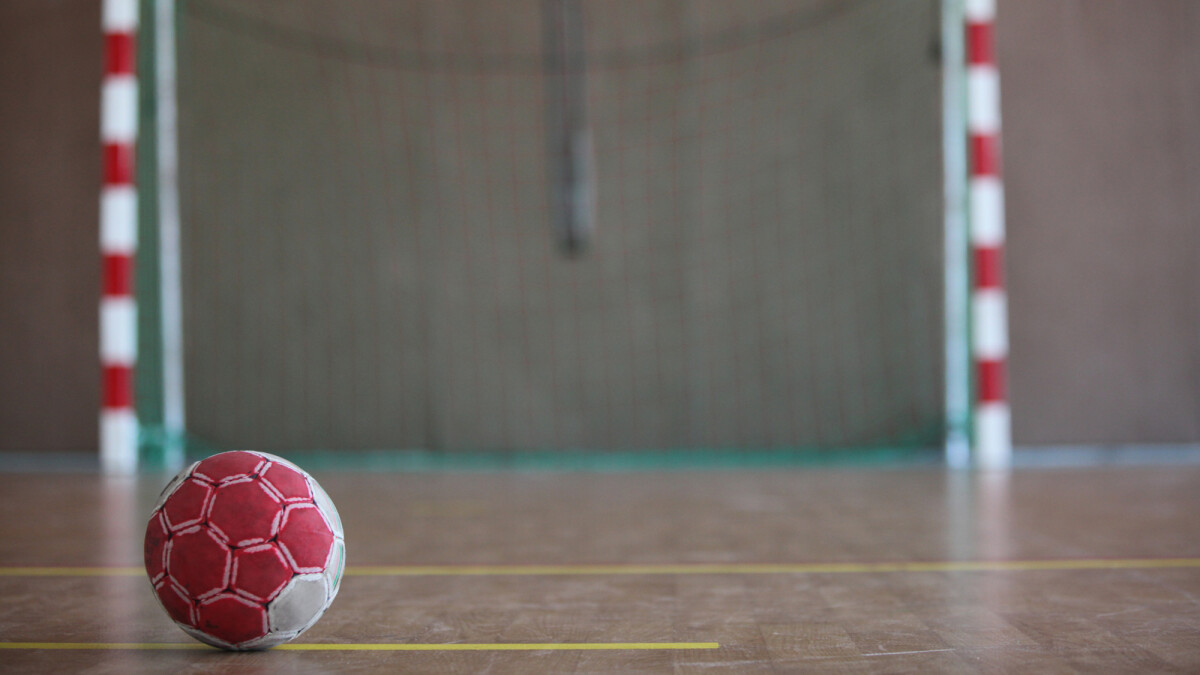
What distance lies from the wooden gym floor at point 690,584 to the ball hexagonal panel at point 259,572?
0.44 feet

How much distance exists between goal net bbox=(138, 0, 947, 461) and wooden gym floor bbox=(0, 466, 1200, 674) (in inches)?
62.9

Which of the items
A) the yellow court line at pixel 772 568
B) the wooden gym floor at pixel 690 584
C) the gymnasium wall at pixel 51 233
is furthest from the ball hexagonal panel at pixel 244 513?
the gymnasium wall at pixel 51 233

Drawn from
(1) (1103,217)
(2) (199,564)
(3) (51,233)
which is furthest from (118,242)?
(1) (1103,217)

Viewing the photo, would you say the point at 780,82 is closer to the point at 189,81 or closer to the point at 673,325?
the point at 673,325

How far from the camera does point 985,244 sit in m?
5.85

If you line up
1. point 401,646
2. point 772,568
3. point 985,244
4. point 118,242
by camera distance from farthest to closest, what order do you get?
point 118,242
point 985,244
point 772,568
point 401,646

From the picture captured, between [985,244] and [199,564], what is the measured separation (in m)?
4.87

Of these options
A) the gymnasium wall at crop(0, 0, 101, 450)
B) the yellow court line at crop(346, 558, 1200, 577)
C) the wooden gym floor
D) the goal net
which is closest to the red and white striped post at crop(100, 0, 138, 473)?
the goal net

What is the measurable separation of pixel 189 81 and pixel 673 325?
3331mm

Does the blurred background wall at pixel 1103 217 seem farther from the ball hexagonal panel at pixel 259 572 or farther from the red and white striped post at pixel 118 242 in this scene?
the ball hexagonal panel at pixel 259 572

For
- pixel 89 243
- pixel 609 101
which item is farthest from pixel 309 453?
pixel 609 101

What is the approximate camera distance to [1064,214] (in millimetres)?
6250

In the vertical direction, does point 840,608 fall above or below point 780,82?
below

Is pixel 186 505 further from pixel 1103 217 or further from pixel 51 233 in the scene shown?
pixel 1103 217
